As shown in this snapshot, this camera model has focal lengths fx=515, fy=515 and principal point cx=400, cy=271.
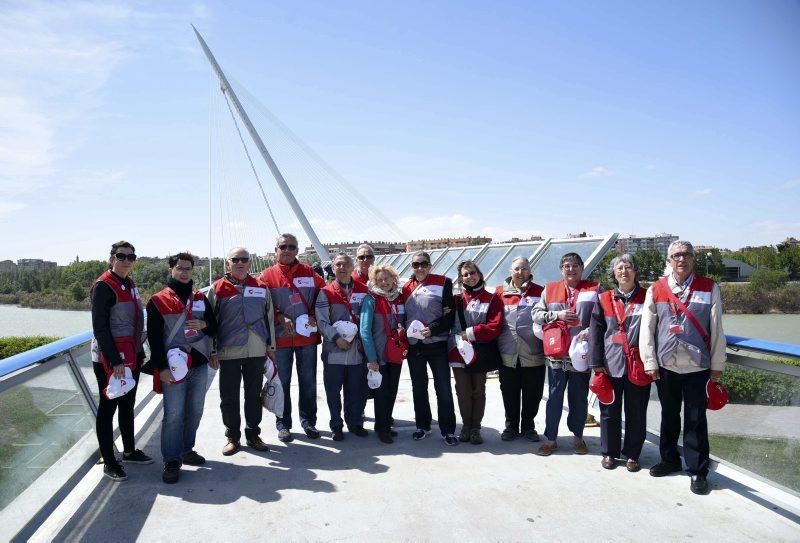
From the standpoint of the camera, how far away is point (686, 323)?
335 cm

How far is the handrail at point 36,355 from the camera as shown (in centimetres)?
277

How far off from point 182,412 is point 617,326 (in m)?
3.24

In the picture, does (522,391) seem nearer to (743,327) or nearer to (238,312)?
(238,312)

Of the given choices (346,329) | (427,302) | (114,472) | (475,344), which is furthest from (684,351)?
(114,472)

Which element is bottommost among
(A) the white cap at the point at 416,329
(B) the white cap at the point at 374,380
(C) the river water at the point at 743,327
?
(C) the river water at the point at 743,327

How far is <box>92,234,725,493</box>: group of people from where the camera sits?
347 cm

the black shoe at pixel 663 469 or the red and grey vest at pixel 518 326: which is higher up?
the red and grey vest at pixel 518 326

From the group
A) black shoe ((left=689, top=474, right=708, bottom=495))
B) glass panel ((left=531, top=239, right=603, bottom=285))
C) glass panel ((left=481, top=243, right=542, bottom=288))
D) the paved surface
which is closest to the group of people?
black shoe ((left=689, top=474, right=708, bottom=495))

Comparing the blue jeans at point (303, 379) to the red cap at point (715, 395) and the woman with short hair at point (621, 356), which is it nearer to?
the woman with short hair at point (621, 356)

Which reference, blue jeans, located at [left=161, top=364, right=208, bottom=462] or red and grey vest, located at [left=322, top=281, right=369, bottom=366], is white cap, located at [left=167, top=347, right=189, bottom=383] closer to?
blue jeans, located at [left=161, top=364, right=208, bottom=462]

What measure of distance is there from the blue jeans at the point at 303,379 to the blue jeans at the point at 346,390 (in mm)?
150

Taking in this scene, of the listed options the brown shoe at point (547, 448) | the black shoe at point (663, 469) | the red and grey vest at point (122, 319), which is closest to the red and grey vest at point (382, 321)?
the brown shoe at point (547, 448)

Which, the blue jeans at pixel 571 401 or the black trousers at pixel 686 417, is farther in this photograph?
the blue jeans at pixel 571 401

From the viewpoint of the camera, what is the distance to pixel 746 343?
3330mm
